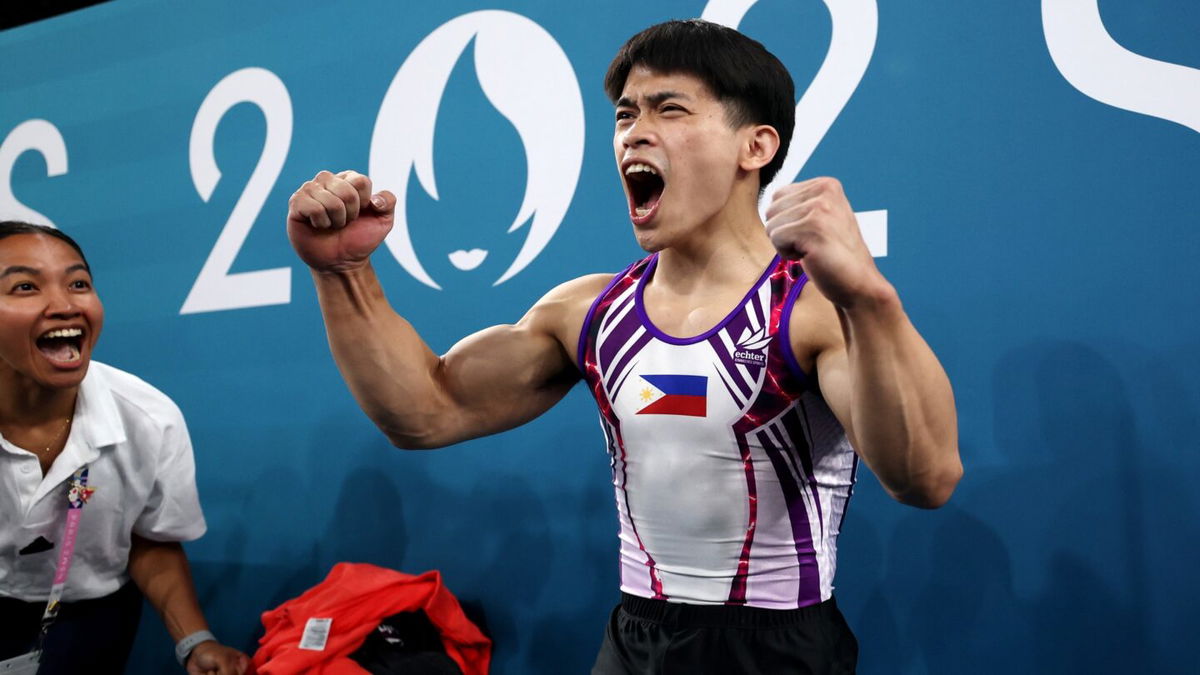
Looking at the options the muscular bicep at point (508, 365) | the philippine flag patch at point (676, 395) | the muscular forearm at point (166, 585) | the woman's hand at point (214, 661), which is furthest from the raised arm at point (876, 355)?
the muscular forearm at point (166, 585)

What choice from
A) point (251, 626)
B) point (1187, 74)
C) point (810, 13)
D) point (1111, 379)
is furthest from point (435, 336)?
point (1187, 74)

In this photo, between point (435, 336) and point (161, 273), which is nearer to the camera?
point (435, 336)

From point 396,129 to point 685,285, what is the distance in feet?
4.91

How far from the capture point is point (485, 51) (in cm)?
267

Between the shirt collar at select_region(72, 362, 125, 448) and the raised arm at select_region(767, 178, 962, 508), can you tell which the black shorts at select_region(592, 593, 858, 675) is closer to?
the raised arm at select_region(767, 178, 962, 508)

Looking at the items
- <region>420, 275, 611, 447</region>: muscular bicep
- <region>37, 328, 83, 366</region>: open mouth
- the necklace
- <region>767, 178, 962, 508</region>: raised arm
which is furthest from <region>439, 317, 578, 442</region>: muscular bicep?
the necklace

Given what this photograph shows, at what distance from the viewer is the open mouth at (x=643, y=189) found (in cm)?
150

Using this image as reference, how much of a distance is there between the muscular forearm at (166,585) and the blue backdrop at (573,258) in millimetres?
460

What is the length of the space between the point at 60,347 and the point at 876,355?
1793 millimetres

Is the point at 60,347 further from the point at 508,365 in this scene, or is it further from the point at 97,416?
the point at 508,365

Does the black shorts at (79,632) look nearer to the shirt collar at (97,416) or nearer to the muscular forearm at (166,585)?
the muscular forearm at (166,585)

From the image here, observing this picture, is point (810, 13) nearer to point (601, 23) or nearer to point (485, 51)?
point (601, 23)

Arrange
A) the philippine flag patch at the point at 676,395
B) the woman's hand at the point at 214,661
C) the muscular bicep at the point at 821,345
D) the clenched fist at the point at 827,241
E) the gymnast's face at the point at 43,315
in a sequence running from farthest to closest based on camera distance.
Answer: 1. the woman's hand at the point at 214,661
2. the gymnast's face at the point at 43,315
3. the philippine flag patch at the point at 676,395
4. the muscular bicep at the point at 821,345
5. the clenched fist at the point at 827,241

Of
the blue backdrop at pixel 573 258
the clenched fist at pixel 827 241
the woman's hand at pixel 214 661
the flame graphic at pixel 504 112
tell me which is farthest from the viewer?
the flame graphic at pixel 504 112
